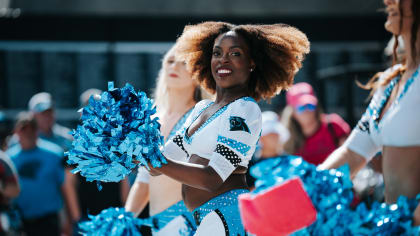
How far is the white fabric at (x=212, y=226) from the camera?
9.46 feet

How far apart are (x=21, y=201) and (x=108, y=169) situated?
4.72 meters

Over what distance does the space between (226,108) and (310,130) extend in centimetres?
329

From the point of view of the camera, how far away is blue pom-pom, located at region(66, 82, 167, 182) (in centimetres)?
242

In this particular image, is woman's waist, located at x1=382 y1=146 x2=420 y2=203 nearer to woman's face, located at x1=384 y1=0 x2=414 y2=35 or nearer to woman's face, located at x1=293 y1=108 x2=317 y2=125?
woman's face, located at x1=384 y1=0 x2=414 y2=35

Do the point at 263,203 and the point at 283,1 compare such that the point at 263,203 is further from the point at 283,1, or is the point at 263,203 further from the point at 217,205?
the point at 283,1

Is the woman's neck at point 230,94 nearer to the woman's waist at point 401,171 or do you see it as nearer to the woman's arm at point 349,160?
the woman's arm at point 349,160

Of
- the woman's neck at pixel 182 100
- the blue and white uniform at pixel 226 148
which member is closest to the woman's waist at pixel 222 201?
the blue and white uniform at pixel 226 148

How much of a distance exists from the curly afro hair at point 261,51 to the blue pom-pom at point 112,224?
32.0 inches

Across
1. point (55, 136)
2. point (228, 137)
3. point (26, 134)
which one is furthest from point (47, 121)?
point (228, 137)

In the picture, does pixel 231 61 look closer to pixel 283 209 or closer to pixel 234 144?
pixel 234 144

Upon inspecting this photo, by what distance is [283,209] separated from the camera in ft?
6.96

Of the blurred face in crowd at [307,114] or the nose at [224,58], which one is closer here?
the nose at [224,58]

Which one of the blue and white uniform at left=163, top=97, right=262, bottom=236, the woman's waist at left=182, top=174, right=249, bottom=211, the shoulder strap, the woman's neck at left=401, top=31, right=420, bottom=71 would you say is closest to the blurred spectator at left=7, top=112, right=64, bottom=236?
the shoulder strap

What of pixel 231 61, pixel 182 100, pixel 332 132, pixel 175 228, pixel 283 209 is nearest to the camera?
pixel 283 209
